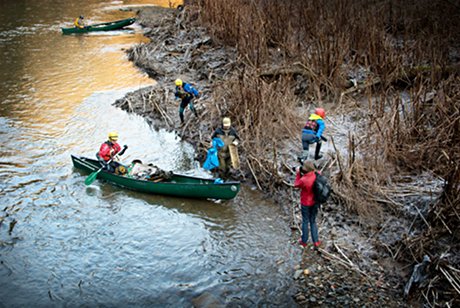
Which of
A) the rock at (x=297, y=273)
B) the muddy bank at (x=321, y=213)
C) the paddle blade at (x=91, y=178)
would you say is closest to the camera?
the muddy bank at (x=321, y=213)

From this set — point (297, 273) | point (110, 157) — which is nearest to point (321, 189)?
point (297, 273)

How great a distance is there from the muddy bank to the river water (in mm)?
379

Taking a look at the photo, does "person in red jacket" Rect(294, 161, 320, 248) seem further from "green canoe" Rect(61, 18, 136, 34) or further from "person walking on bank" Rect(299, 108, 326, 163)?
"green canoe" Rect(61, 18, 136, 34)

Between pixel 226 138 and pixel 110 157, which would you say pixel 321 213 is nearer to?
pixel 226 138

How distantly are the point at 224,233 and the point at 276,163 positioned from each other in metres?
2.03

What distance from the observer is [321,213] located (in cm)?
855

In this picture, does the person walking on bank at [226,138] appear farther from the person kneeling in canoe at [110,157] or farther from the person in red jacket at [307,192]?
the person in red jacket at [307,192]

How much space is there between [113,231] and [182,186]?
178 cm

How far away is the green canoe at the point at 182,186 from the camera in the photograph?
9.08 metres

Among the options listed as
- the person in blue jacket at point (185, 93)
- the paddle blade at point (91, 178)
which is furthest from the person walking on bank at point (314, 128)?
the paddle blade at point (91, 178)

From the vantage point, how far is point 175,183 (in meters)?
9.47

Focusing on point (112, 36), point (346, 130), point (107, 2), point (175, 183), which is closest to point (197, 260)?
point (175, 183)

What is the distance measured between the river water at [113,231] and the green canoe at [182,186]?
0.79 feet

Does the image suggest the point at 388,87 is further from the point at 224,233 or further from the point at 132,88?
the point at 132,88
